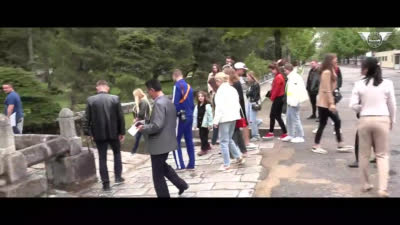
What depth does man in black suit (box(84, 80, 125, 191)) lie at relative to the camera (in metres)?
5.33

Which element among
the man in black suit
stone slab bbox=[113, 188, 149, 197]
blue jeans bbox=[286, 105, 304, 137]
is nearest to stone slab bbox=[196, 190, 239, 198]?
stone slab bbox=[113, 188, 149, 197]

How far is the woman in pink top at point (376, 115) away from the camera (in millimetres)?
4281

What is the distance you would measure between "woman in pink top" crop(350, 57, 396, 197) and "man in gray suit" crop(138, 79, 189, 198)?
2258 mm

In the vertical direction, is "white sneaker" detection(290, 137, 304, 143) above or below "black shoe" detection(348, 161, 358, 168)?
above

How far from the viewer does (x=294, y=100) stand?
6988 mm

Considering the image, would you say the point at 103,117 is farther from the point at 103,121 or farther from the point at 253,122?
the point at 253,122

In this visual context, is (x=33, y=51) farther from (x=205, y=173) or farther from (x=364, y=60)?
(x=364, y=60)

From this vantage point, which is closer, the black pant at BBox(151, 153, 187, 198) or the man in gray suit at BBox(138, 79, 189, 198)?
the man in gray suit at BBox(138, 79, 189, 198)

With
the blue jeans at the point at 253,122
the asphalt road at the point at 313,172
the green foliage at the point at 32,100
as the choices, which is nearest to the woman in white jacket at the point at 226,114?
the asphalt road at the point at 313,172

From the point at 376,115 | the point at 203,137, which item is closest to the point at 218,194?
the point at 376,115

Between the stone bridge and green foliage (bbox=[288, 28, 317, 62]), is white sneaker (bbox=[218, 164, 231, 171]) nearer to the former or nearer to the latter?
the stone bridge
